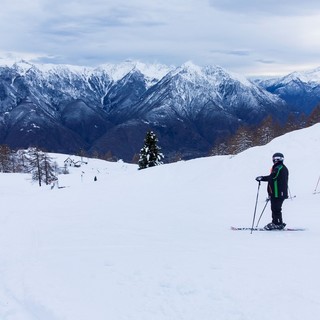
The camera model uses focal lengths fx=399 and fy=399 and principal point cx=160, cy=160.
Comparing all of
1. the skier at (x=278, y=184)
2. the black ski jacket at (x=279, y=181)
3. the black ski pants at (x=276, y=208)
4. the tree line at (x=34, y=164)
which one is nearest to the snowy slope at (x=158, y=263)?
the black ski pants at (x=276, y=208)

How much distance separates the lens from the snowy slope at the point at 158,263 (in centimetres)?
645

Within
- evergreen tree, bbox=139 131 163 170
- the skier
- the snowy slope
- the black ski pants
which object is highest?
evergreen tree, bbox=139 131 163 170

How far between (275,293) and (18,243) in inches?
300

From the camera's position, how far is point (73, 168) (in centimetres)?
12475

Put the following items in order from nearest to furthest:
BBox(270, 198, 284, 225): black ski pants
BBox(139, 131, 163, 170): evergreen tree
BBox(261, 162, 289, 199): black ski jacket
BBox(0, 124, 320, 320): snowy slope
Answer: BBox(0, 124, 320, 320): snowy slope
BBox(261, 162, 289, 199): black ski jacket
BBox(270, 198, 284, 225): black ski pants
BBox(139, 131, 163, 170): evergreen tree

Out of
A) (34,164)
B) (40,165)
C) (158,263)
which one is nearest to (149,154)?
(40,165)

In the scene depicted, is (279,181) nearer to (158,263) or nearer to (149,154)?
(158,263)

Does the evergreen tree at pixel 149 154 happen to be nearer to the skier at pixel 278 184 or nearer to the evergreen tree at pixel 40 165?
the evergreen tree at pixel 40 165

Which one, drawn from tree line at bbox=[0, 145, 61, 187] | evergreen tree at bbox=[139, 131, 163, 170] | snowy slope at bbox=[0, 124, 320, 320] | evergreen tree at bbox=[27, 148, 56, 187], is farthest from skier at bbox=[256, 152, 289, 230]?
evergreen tree at bbox=[27, 148, 56, 187]

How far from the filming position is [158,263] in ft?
27.9

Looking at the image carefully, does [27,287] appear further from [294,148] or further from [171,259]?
[294,148]

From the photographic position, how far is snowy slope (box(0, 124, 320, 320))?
21.2ft

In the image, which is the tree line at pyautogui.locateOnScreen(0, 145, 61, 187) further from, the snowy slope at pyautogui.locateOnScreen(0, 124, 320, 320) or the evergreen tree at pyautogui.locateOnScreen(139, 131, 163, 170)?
the snowy slope at pyautogui.locateOnScreen(0, 124, 320, 320)

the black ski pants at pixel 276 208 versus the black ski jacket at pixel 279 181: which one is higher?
the black ski jacket at pixel 279 181
